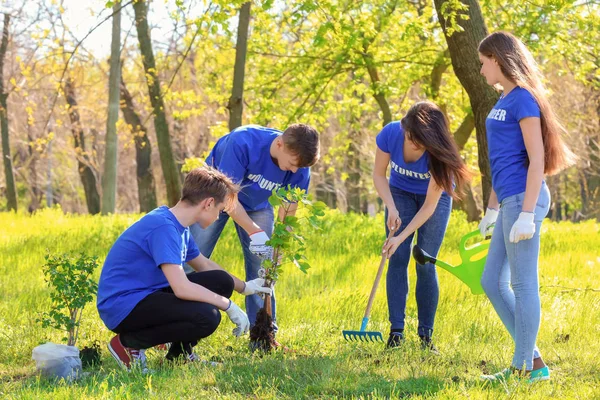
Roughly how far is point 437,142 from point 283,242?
42.2 inches

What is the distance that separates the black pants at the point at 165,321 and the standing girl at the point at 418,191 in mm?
1235

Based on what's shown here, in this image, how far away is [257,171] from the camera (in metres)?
4.58

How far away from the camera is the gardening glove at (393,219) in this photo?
4.51 m

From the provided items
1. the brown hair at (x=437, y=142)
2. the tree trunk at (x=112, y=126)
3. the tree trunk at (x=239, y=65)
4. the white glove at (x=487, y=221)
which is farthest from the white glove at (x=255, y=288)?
the tree trunk at (x=112, y=126)

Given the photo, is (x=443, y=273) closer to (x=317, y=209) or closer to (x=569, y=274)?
(x=569, y=274)

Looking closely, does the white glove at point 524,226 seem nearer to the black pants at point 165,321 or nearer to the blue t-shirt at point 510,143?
the blue t-shirt at point 510,143

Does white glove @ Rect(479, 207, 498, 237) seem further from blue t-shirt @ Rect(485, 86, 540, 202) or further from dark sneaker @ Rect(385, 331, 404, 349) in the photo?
dark sneaker @ Rect(385, 331, 404, 349)

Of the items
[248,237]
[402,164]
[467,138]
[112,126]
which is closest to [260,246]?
[248,237]

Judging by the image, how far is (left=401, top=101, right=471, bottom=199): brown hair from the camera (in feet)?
14.0

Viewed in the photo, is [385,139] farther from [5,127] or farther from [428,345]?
[5,127]

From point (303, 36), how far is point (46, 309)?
9955mm

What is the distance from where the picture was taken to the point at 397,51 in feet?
43.7

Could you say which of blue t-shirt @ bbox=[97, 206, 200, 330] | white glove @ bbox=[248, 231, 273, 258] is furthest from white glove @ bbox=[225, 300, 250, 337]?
white glove @ bbox=[248, 231, 273, 258]

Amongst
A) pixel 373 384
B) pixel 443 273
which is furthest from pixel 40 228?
pixel 373 384
